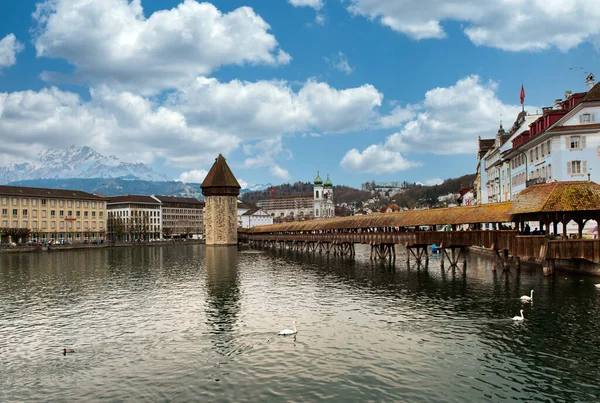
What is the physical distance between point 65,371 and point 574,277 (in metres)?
27.4

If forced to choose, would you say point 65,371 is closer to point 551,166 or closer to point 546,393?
point 546,393

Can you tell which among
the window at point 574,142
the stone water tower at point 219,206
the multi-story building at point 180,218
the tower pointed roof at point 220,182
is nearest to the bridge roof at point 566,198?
the window at point 574,142

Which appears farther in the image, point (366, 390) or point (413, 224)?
point (413, 224)

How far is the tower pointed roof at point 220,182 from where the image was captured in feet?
340

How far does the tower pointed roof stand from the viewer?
10356 cm

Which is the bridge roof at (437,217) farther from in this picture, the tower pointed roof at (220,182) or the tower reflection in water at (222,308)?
the tower pointed roof at (220,182)

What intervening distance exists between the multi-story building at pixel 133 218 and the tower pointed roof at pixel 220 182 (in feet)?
131

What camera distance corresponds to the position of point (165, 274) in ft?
136

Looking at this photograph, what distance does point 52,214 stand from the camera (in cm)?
10144

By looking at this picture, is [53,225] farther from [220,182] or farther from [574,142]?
[574,142]

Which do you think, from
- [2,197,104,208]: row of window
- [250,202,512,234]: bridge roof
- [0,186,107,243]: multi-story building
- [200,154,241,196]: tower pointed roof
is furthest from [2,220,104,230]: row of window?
[250,202,512,234]: bridge roof

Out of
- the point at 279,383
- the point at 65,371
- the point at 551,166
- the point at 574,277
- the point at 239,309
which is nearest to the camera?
the point at 279,383

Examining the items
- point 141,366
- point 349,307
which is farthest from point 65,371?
point 349,307

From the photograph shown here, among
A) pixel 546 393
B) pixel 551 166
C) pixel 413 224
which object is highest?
pixel 551 166
